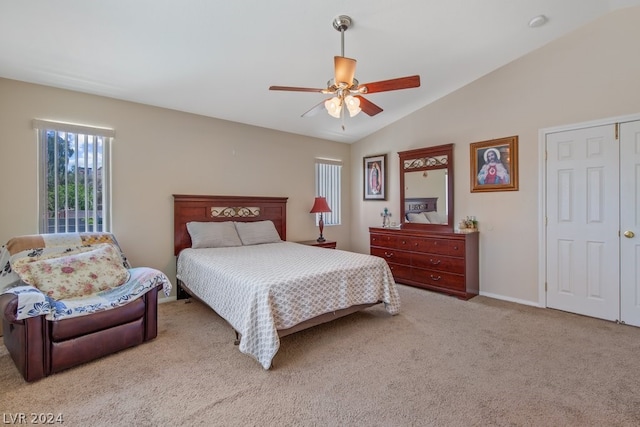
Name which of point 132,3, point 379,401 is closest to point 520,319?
point 379,401

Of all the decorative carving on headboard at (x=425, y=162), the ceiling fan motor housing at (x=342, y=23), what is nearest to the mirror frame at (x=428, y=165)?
the decorative carving on headboard at (x=425, y=162)

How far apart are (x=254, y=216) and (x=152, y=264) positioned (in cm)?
156

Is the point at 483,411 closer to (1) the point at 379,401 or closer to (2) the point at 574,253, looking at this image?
(1) the point at 379,401

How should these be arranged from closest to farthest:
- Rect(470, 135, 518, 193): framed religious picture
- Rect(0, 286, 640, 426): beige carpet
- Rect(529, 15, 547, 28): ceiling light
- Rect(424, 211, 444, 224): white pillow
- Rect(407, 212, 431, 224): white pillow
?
Rect(0, 286, 640, 426): beige carpet → Rect(529, 15, 547, 28): ceiling light → Rect(470, 135, 518, 193): framed religious picture → Rect(424, 211, 444, 224): white pillow → Rect(407, 212, 431, 224): white pillow

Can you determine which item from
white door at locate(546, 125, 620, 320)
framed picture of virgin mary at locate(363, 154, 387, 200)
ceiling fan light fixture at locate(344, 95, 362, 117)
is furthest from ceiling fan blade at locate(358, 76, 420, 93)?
framed picture of virgin mary at locate(363, 154, 387, 200)

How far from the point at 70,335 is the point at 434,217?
4435mm

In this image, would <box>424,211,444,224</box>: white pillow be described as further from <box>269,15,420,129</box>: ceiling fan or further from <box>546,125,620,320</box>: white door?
<box>269,15,420,129</box>: ceiling fan

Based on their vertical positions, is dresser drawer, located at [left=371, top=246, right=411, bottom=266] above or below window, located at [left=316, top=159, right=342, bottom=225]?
below

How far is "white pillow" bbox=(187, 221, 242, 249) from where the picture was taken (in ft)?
13.1

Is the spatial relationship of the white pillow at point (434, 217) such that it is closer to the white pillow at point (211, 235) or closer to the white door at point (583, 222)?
the white door at point (583, 222)

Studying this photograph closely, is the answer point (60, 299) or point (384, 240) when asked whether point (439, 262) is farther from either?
point (60, 299)

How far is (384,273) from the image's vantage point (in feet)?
10.8

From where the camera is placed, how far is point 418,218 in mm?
4863

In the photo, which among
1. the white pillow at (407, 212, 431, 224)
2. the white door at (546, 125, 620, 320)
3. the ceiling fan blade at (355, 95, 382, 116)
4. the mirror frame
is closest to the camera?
the ceiling fan blade at (355, 95, 382, 116)
